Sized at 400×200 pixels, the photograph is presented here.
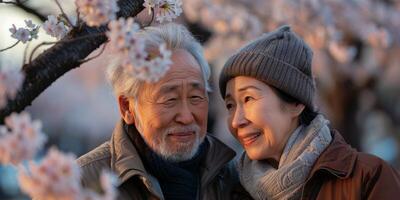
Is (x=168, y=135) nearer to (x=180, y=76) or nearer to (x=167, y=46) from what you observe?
(x=180, y=76)

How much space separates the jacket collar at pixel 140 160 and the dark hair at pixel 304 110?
1.17 ft

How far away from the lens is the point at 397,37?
10602mm

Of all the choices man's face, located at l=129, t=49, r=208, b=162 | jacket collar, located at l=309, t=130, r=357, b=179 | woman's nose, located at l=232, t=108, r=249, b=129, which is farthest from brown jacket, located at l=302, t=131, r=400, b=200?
man's face, located at l=129, t=49, r=208, b=162

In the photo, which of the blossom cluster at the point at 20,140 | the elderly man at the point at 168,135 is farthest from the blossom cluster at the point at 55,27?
the blossom cluster at the point at 20,140

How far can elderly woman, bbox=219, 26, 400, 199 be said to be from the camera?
2775mm

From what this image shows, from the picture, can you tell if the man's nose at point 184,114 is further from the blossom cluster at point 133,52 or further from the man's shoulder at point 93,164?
the blossom cluster at point 133,52

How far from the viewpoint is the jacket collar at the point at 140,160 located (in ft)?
9.56

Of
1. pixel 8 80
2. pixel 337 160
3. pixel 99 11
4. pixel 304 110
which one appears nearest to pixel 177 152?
pixel 304 110

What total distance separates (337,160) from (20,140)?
4.60 ft

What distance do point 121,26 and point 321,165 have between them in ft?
3.78

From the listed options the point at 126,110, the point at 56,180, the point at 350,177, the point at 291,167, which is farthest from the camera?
the point at 126,110

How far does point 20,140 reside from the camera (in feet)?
5.83

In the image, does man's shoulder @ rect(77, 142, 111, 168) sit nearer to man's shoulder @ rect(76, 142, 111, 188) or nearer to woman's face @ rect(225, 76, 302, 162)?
man's shoulder @ rect(76, 142, 111, 188)

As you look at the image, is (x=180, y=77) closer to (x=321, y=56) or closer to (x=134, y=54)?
(x=134, y=54)
